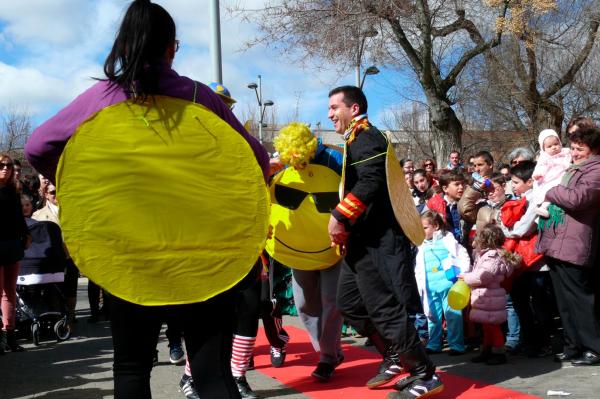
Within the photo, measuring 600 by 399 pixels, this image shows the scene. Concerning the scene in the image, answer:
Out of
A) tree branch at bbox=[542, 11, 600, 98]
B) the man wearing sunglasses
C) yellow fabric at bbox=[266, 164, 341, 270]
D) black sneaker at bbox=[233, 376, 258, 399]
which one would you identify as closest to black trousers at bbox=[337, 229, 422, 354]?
the man wearing sunglasses

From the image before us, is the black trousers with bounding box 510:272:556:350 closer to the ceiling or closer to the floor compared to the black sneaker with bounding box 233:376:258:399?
closer to the ceiling

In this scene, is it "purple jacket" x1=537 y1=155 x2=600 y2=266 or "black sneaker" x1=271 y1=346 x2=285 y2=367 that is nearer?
"purple jacket" x1=537 y1=155 x2=600 y2=266

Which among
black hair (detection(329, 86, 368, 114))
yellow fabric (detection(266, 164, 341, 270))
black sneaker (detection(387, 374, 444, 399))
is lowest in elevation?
black sneaker (detection(387, 374, 444, 399))

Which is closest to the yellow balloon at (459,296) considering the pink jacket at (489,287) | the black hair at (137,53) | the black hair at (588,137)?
the pink jacket at (489,287)

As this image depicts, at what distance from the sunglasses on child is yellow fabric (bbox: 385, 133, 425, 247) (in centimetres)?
65

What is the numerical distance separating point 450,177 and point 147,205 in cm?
504

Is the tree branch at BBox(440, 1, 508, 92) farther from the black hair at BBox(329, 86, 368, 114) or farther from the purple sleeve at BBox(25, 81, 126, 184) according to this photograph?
the purple sleeve at BBox(25, 81, 126, 184)

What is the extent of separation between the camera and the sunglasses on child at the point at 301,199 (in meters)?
4.93

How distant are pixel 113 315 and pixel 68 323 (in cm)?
561

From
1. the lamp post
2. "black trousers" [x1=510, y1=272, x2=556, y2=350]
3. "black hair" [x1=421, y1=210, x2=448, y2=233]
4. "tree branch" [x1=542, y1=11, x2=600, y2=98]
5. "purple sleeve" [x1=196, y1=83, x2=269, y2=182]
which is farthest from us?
"tree branch" [x1=542, y1=11, x2=600, y2=98]

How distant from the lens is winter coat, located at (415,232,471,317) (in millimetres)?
5805

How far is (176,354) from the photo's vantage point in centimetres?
571

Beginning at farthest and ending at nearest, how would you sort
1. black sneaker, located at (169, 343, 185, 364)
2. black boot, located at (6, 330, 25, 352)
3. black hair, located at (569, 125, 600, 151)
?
1. black boot, located at (6, 330, 25, 352)
2. black sneaker, located at (169, 343, 185, 364)
3. black hair, located at (569, 125, 600, 151)

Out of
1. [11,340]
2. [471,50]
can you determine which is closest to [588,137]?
[11,340]
